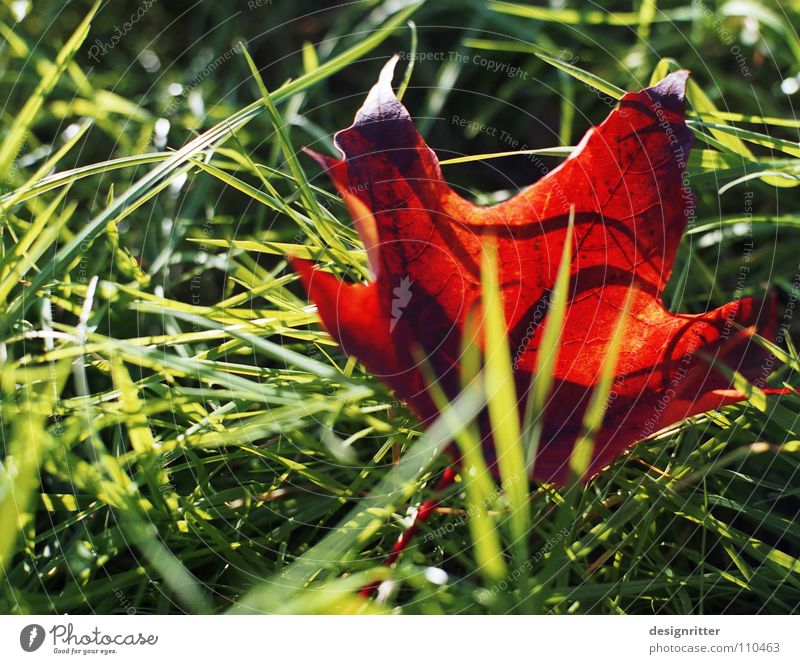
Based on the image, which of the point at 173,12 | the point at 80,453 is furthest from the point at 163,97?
the point at 80,453

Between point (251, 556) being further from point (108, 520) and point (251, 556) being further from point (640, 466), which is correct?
point (640, 466)
